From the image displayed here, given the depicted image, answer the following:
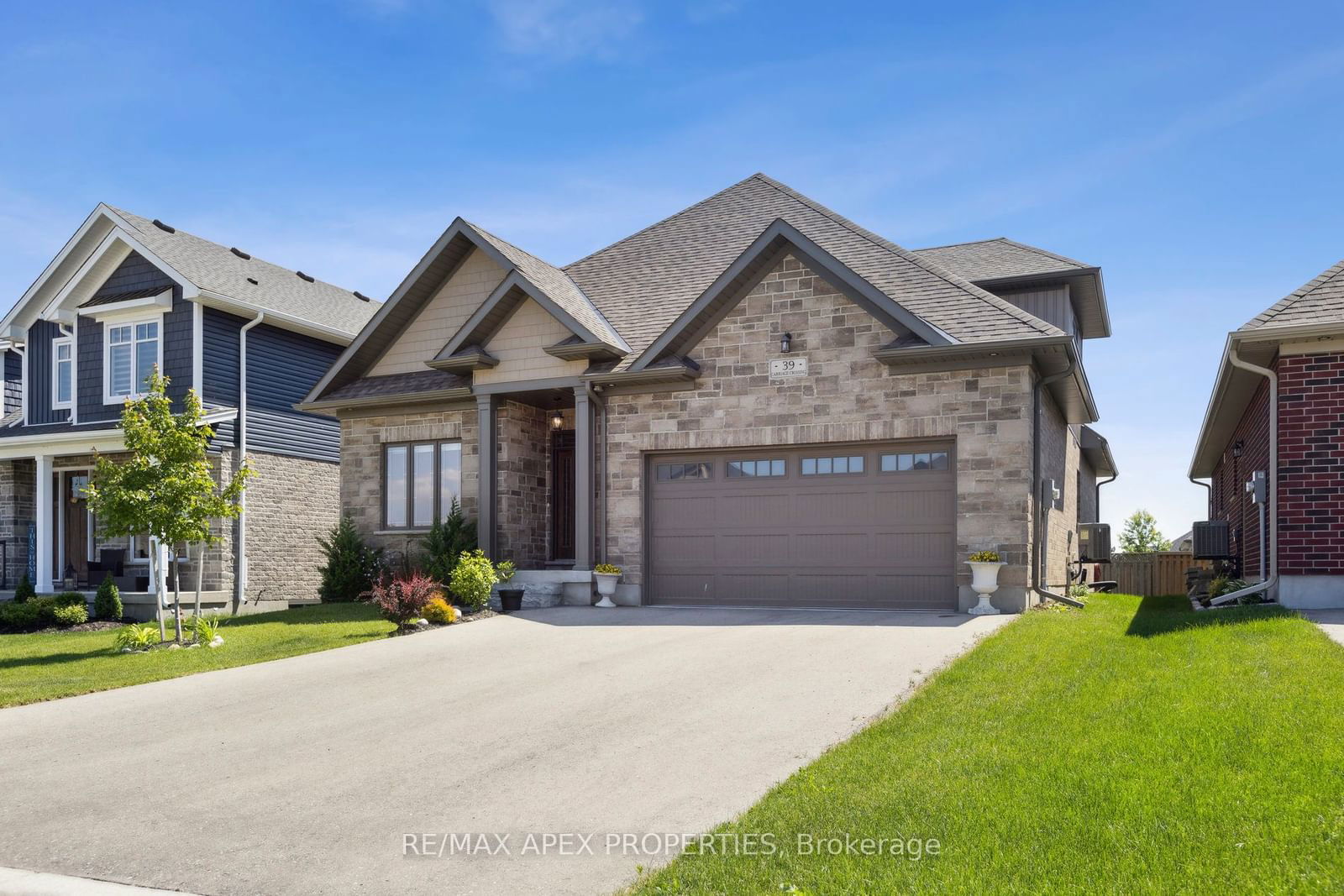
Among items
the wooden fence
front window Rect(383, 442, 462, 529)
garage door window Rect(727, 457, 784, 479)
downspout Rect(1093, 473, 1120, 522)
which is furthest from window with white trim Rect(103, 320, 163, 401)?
downspout Rect(1093, 473, 1120, 522)

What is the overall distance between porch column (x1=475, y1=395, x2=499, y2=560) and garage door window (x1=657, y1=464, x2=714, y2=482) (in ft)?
9.60

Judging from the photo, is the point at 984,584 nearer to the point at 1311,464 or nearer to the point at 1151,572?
the point at 1311,464

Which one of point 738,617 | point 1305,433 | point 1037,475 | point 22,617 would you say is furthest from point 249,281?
point 1305,433

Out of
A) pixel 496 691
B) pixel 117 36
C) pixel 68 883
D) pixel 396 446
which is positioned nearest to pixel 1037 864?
pixel 68 883

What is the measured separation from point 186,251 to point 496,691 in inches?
679

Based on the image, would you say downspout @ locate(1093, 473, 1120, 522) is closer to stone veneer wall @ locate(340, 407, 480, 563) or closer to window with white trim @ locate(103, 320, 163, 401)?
stone veneer wall @ locate(340, 407, 480, 563)

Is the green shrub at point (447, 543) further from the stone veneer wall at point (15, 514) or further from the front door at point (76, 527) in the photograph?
the stone veneer wall at point (15, 514)

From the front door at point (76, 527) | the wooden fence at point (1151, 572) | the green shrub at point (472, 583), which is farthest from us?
the wooden fence at point (1151, 572)

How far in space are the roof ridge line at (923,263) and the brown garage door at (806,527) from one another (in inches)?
81.6

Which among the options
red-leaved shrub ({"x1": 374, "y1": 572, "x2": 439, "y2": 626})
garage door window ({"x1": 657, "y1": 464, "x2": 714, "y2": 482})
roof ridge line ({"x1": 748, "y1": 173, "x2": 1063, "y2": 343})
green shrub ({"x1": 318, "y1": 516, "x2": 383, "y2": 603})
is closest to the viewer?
red-leaved shrub ({"x1": 374, "y1": 572, "x2": 439, "y2": 626})

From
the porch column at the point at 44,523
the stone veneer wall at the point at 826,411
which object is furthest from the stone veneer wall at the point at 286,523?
the stone veneer wall at the point at 826,411

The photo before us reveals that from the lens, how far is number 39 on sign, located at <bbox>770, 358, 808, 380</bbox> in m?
15.0

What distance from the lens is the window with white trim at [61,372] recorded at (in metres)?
22.7

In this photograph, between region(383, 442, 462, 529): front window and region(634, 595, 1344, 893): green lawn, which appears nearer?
region(634, 595, 1344, 893): green lawn
